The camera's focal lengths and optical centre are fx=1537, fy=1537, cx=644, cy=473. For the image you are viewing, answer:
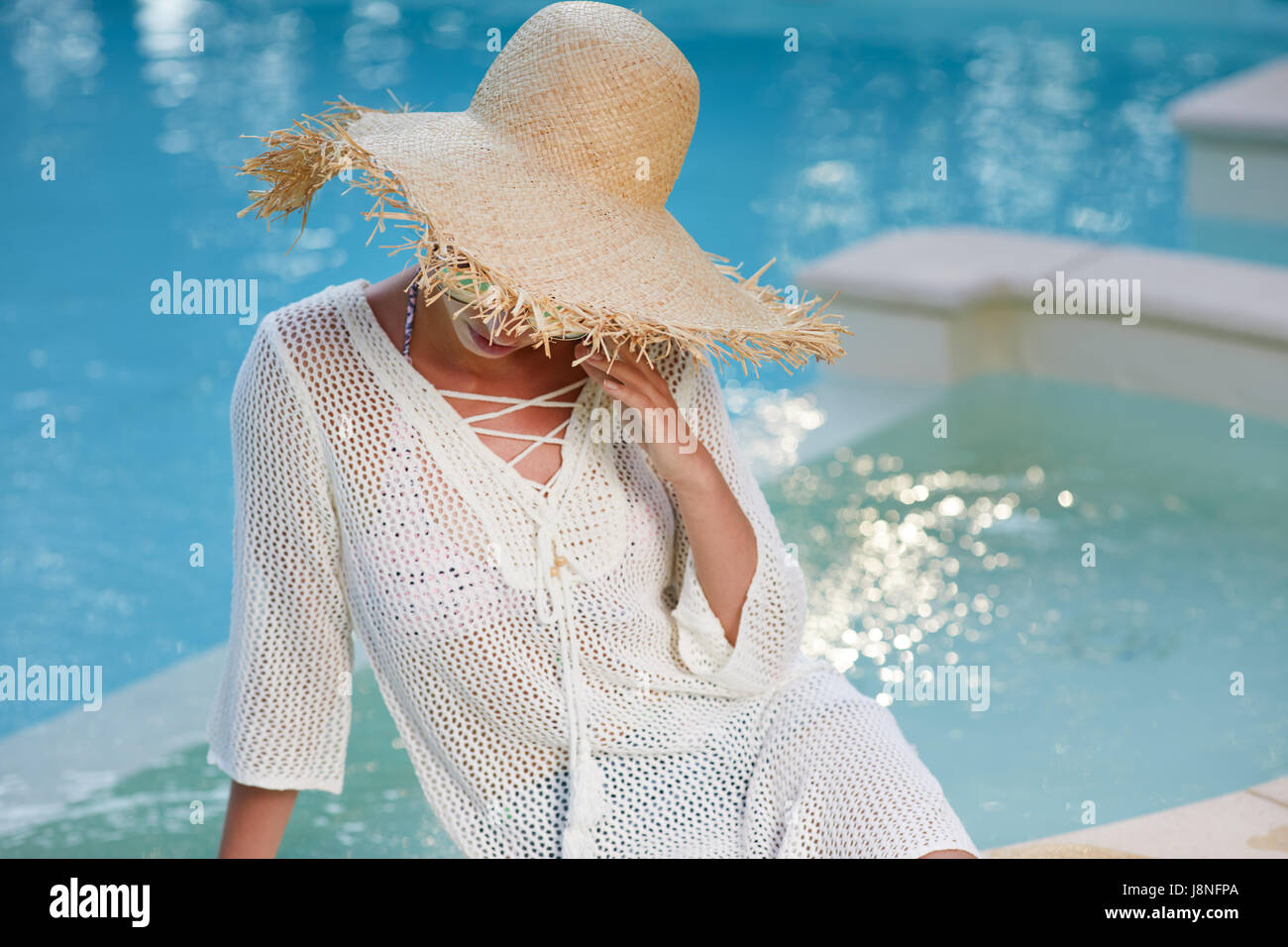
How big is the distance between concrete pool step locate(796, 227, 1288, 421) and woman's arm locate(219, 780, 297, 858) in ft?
7.55

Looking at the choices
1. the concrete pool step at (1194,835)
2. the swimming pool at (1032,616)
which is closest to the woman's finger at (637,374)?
the concrete pool step at (1194,835)

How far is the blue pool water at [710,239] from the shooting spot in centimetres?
279

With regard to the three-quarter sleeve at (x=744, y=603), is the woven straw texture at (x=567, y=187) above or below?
above

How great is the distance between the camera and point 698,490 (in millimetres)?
1669

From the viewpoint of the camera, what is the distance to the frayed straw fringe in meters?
1.45

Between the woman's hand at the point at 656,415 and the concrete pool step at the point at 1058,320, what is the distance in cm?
221

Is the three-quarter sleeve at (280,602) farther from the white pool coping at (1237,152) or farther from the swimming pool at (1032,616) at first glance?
the white pool coping at (1237,152)

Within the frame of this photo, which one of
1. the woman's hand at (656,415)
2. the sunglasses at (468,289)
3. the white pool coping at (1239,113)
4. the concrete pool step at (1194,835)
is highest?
the white pool coping at (1239,113)

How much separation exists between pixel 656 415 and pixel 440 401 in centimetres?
25

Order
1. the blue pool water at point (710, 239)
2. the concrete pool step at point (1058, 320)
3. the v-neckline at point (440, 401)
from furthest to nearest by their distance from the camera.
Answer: the concrete pool step at point (1058, 320)
the blue pool water at point (710, 239)
the v-neckline at point (440, 401)

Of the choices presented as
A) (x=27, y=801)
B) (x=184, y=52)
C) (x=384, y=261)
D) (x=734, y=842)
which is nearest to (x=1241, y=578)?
(x=734, y=842)

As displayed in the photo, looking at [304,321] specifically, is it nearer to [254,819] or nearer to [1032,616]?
[254,819]

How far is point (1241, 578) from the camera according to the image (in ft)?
10.4
